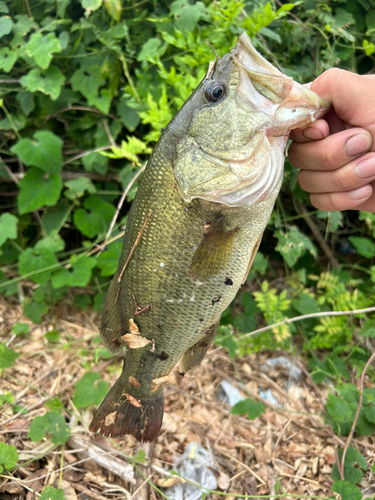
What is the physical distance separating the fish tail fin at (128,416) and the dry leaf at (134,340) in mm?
262

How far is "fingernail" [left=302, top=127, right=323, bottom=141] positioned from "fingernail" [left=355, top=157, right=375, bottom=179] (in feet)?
0.53

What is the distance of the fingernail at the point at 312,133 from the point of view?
3.78ft

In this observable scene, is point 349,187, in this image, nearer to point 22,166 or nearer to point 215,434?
point 215,434

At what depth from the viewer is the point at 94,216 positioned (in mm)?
2303

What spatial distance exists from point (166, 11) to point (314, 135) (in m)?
1.58

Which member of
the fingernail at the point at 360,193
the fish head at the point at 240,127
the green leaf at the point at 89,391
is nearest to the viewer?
the fish head at the point at 240,127

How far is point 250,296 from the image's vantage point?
236 centimetres

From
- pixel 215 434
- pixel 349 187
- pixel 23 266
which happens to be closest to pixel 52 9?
pixel 23 266

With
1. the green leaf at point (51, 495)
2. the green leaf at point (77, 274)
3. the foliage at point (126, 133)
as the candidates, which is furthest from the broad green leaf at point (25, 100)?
the green leaf at point (51, 495)

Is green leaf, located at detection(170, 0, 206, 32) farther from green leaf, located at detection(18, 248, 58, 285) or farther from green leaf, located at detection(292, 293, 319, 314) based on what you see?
green leaf, located at detection(292, 293, 319, 314)

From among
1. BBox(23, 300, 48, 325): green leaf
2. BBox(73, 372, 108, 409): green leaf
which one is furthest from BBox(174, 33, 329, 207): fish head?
BBox(23, 300, 48, 325): green leaf

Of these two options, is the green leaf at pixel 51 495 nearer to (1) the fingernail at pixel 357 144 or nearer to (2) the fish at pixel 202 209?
(2) the fish at pixel 202 209

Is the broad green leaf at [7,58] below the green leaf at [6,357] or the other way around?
the other way around

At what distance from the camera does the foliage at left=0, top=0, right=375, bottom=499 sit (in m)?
1.79
